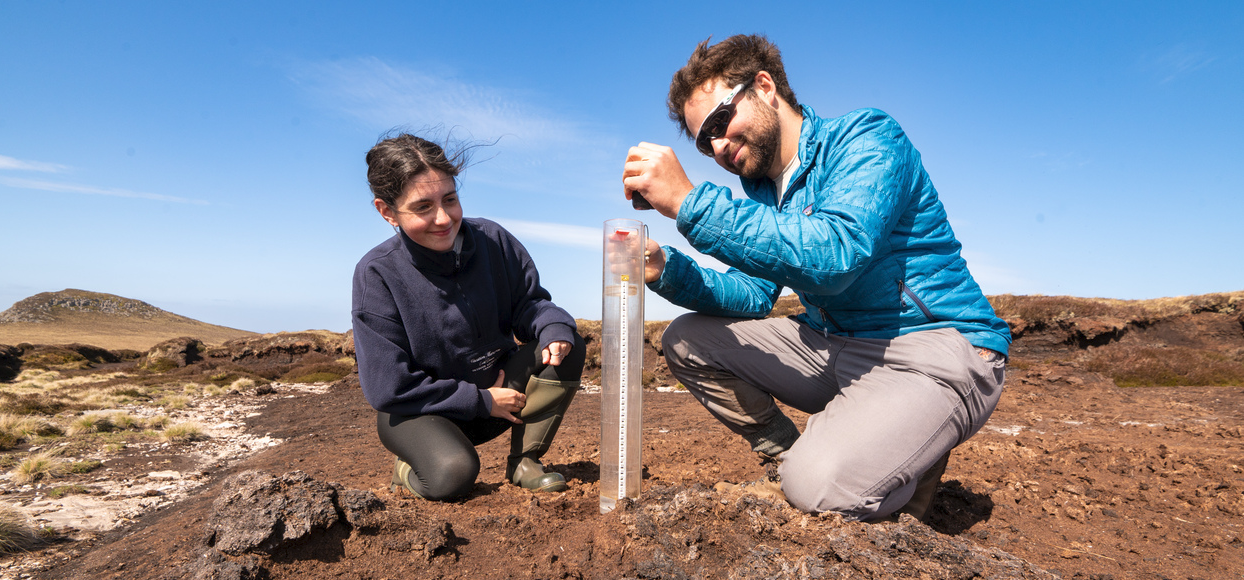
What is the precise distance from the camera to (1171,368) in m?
8.71

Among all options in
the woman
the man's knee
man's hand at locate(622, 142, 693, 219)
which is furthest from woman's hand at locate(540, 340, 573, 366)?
man's hand at locate(622, 142, 693, 219)

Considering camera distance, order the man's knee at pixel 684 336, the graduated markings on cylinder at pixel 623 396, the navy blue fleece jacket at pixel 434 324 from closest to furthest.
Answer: the graduated markings on cylinder at pixel 623 396 → the navy blue fleece jacket at pixel 434 324 → the man's knee at pixel 684 336

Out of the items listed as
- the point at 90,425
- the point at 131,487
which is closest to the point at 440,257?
the point at 131,487

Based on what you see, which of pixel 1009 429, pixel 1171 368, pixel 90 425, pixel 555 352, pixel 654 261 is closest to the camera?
pixel 654 261

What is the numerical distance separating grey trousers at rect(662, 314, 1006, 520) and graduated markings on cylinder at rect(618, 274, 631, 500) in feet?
2.04

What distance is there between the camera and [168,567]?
230cm

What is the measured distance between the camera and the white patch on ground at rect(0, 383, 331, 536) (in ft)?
11.3

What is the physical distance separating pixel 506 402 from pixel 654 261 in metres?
1.07

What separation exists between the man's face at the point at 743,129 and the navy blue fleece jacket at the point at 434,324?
1.23 meters

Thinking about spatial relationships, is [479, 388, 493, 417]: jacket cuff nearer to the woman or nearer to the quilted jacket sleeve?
the woman

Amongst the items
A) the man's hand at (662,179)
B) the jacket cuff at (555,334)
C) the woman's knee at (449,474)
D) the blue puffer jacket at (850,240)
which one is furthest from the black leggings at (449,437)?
the man's hand at (662,179)

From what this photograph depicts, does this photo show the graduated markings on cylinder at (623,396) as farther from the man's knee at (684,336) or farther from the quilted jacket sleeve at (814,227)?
the man's knee at (684,336)

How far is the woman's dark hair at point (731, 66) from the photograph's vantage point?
2.78m

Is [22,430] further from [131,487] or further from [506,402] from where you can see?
[506,402]
